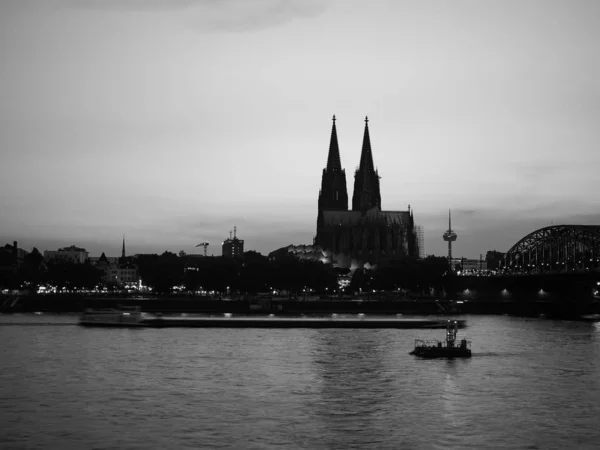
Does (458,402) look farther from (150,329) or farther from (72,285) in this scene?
(72,285)

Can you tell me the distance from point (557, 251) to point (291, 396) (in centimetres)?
13210

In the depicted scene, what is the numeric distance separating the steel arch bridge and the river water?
80430 millimetres

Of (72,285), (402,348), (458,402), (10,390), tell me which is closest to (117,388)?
(10,390)

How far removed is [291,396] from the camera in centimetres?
4406

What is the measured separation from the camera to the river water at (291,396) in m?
33.8

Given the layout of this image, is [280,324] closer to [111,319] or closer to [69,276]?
[111,319]

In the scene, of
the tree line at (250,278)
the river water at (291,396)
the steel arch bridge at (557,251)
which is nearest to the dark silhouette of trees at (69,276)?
the tree line at (250,278)

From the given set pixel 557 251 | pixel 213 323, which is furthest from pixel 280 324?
pixel 557 251

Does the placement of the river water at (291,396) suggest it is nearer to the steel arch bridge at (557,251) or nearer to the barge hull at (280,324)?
the barge hull at (280,324)

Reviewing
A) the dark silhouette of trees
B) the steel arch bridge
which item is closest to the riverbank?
the steel arch bridge

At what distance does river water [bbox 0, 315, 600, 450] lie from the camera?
111 feet

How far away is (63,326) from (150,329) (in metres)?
9.91

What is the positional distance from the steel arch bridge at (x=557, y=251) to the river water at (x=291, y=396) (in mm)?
80430

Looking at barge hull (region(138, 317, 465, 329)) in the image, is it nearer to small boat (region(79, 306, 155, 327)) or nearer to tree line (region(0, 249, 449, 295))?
small boat (region(79, 306, 155, 327))
